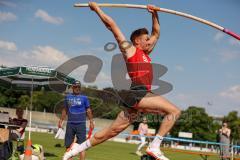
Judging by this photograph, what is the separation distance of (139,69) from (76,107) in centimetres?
496

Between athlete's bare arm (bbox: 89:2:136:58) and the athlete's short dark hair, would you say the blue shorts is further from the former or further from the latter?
athlete's bare arm (bbox: 89:2:136:58)

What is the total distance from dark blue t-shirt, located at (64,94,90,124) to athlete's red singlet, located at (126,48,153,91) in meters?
4.69

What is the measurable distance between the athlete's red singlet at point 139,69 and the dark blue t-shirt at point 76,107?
15.4 feet

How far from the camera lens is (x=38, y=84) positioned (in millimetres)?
16016

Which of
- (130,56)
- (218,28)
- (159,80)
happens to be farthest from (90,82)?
(130,56)

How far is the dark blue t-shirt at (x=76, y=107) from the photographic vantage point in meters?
11.7

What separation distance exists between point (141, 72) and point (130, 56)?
307 mm

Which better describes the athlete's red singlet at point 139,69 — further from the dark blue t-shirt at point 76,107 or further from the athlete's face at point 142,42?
the dark blue t-shirt at point 76,107

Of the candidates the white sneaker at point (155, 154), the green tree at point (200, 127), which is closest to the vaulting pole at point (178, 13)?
the white sneaker at point (155, 154)

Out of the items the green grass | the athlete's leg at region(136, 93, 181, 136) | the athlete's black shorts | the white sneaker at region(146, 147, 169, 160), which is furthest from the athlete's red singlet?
the green grass

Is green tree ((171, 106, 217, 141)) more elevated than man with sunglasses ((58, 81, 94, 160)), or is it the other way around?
green tree ((171, 106, 217, 141))

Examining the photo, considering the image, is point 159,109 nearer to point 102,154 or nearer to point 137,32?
point 137,32

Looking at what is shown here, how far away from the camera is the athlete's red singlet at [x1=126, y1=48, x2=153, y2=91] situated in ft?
23.4

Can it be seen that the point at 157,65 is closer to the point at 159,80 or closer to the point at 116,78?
the point at 159,80
